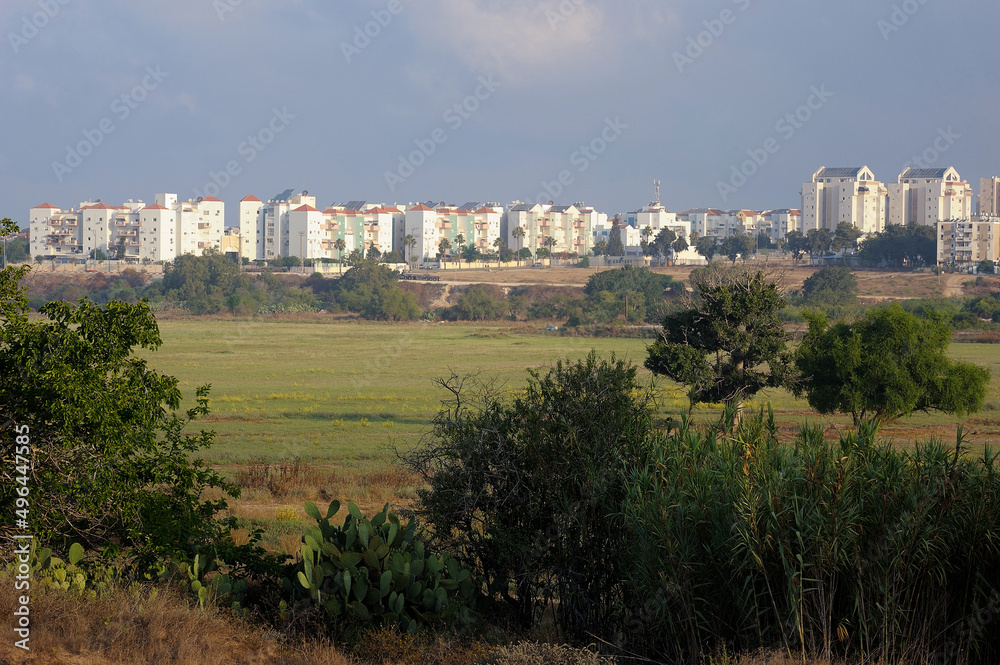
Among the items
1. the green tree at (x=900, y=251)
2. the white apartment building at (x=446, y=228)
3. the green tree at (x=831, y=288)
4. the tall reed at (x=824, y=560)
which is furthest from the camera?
the white apartment building at (x=446, y=228)

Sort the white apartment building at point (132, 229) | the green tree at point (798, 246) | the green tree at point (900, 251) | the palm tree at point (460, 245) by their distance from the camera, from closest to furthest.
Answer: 1. the green tree at point (900, 251)
2. the green tree at point (798, 246)
3. the palm tree at point (460, 245)
4. the white apartment building at point (132, 229)

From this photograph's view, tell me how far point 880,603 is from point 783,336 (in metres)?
21.2

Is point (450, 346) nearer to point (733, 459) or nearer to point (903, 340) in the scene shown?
point (903, 340)

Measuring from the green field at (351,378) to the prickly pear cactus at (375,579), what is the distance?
1437 centimetres

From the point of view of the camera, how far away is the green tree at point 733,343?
3064 cm

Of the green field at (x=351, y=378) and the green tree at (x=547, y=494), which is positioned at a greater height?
the green tree at (x=547, y=494)

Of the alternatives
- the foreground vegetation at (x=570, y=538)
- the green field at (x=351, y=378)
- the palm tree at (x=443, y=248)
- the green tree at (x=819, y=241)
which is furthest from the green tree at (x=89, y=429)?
the palm tree at (x=443, y=248)

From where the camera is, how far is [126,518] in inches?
466

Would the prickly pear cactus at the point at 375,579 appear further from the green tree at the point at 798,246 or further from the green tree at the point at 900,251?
the green tree at the point at 798,246

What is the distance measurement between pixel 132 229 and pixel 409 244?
51.7 meters

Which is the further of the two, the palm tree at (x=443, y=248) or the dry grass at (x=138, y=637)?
the palm tree at (x=443, y=248)

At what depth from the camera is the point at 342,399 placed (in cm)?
4244

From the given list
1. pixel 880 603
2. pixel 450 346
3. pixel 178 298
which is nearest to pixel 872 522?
pixel 880 603

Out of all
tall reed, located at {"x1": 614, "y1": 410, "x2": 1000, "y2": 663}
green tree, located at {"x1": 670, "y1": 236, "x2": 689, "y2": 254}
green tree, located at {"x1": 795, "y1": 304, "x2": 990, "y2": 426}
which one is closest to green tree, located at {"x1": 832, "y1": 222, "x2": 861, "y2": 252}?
green tree, located at {"x1": 670, "y1": 236, "x2": 689, "y2": 254}
